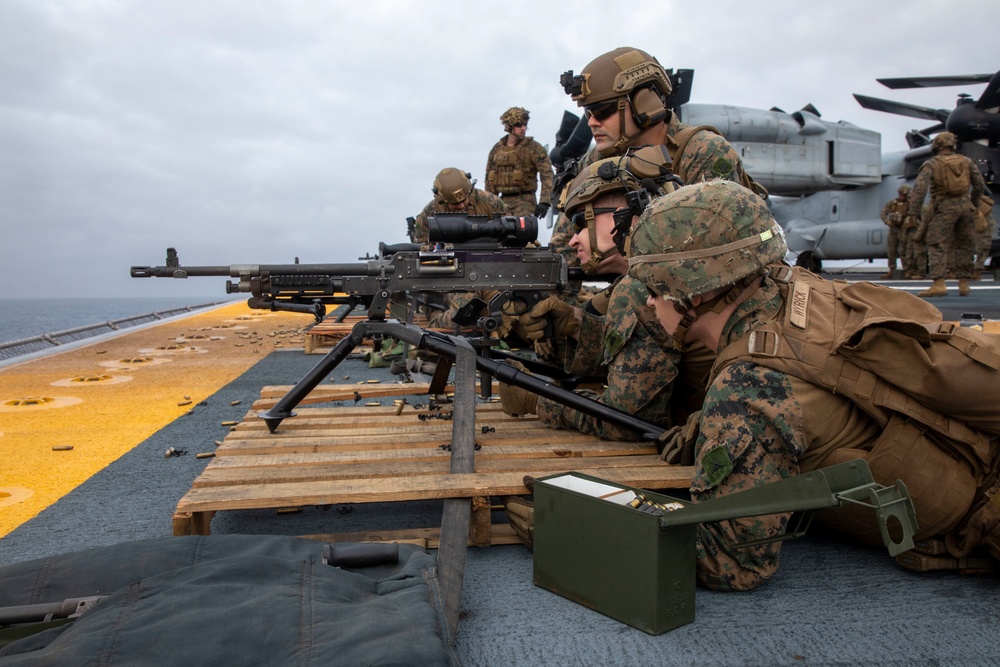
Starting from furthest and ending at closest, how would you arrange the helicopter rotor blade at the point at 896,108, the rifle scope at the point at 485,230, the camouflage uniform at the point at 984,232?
the helicopter rotor blade at the point at 896,108, the camouflage uniform at the point at 984,232, the rifle scope at the point at 485,230

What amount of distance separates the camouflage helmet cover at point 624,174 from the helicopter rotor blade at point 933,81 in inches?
599

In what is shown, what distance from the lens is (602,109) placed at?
4.49m

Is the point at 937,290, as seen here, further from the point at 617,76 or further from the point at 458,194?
the point at 617,76

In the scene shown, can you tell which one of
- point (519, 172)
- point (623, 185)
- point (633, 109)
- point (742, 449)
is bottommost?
point (742, 449)

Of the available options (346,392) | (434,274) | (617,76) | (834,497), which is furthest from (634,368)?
(346,392)

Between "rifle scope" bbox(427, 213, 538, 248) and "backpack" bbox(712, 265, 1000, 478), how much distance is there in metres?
2.17

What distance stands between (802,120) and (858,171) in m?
1.93

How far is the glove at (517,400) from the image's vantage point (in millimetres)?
3947

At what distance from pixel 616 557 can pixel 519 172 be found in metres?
9.77

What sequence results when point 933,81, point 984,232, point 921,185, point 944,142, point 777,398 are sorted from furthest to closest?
point 933,81
point 984,232
point 921,185
point 944,142
point 777,398

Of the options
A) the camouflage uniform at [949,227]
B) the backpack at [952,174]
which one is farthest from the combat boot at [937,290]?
the backpack at [952,174]

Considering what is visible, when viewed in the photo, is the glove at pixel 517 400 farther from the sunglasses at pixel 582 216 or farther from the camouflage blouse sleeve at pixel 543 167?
the camouflage blouse sleeve at pixel 543 167

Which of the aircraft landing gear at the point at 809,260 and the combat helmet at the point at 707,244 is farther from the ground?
the aircraft landing gear at the point at 809,260

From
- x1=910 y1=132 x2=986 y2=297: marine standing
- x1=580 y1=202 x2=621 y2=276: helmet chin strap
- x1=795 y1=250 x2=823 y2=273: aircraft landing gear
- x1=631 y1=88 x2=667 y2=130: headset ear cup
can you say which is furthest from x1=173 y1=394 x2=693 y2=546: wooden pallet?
x1=795 y1=250 x2=823 y2=273: aircraft landing gear
